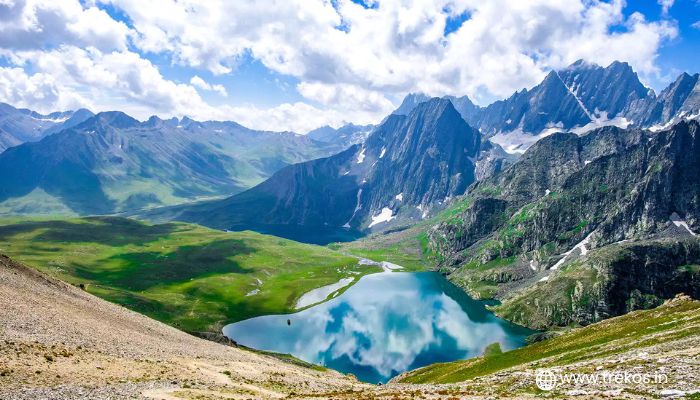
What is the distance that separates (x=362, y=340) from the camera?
174 metres

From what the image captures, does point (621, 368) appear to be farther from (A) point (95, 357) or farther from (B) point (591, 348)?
(A) point (95, 357)

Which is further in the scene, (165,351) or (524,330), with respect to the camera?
(524,330)

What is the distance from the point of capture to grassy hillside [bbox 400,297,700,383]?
2589 inches

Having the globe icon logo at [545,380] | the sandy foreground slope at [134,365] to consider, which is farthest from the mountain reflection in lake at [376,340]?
the globe icon logo at [545,380]

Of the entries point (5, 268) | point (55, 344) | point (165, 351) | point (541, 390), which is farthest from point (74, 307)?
point (541, 390)

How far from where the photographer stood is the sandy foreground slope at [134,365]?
40.8 metres

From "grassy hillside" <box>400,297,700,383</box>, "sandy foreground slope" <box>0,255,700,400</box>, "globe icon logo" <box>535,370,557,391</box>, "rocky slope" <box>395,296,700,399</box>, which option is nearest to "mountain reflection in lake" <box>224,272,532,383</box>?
"grassy hillside" <box>400,297,700,383</box>

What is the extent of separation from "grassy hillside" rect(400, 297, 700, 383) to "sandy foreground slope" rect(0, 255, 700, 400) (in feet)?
9.31

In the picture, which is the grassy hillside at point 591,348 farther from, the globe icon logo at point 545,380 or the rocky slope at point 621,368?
the globe icon logo at point 545,380

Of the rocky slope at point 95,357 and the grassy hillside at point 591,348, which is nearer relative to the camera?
the rocky slope at point 95,357

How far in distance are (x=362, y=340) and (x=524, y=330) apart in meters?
72.5

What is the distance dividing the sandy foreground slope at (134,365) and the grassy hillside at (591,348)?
284 cm

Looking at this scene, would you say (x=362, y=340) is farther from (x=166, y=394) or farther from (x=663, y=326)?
(x=166, y=394)

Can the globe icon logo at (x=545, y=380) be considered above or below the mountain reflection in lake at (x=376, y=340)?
below
